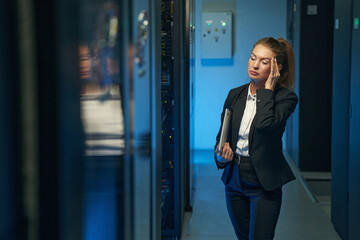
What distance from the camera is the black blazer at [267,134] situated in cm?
230

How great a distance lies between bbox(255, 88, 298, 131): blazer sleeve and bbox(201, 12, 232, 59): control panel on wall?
4.20 meters

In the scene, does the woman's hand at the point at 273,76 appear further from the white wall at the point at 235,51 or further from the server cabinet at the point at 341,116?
the white wall at the point at 235,51

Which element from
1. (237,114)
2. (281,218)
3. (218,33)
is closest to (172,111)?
(237,114)

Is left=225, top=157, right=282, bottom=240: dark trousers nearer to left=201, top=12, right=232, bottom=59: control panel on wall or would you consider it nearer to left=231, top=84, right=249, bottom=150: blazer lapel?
left=231, top=84, right=249, bottom=150: blazer lapel

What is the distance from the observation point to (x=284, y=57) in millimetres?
2432

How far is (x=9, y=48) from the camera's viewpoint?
506 mm

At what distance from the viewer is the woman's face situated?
7.80 ft

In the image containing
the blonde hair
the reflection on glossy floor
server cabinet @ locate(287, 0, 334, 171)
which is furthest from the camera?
server cabinet @ locate(287, 0, 334, 171)

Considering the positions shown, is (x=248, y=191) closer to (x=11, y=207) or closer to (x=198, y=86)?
(x=11, y=207)

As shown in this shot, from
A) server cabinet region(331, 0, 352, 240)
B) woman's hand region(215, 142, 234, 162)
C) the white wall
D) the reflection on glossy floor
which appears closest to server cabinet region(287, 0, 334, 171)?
the white wall

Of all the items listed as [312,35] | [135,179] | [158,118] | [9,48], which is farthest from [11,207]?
[312,35]

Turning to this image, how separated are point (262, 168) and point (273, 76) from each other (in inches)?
18.2

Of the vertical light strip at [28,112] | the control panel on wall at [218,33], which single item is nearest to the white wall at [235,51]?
the control panel on wall at [218,33]

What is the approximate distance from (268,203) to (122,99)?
157cm
